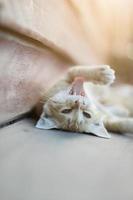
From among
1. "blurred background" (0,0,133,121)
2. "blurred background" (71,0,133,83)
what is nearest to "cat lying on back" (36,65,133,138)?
"blurred background" (0,0,133,121)

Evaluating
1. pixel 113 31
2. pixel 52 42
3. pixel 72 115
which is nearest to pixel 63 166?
pixel 72 115

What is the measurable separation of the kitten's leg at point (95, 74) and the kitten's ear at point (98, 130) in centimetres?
19

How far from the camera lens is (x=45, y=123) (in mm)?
1196

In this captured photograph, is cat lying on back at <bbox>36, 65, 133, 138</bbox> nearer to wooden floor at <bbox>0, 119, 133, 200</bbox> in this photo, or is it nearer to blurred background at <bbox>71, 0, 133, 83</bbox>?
wooden floor at <bbox>0, 119, 133, 200</bbox>

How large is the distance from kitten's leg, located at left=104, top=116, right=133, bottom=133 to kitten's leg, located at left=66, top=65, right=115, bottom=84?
165mm

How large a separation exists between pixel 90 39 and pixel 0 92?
27.1 inches

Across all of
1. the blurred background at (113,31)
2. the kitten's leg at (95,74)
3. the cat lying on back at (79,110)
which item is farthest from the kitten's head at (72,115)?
the blurred background at (113,31)

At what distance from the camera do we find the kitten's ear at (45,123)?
1.19 m

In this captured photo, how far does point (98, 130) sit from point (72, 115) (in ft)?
0.38

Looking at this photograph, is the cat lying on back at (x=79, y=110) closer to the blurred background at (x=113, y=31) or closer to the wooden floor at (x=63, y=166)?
the wooden floor at (x=63, y=166)

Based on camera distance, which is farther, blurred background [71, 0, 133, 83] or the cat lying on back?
blurred background [71, 0, 133, 83]

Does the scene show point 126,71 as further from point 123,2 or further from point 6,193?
point 6,193

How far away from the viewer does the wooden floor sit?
709 millimetres

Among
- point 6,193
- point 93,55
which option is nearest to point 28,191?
point 6,193
